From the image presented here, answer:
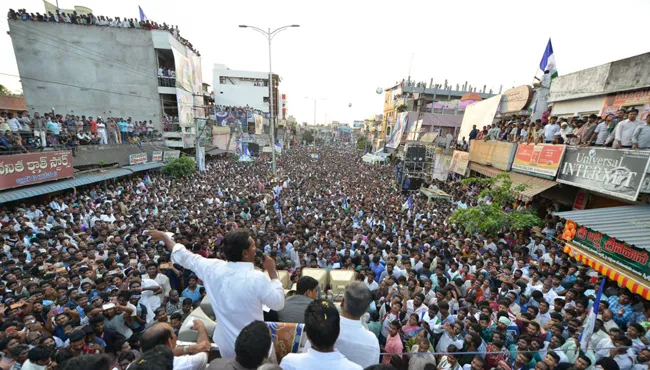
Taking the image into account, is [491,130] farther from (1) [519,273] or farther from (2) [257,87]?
(2) [257,87]

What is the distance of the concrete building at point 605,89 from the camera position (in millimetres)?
8656

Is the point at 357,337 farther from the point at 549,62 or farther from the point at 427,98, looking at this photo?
the point at 427,98

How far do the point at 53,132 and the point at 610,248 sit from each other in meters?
18.8

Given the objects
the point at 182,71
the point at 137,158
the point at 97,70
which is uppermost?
the point at 182,71

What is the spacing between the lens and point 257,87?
55469 millimetres

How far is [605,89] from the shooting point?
9.85 metres

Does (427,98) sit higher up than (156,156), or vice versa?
(427,98)

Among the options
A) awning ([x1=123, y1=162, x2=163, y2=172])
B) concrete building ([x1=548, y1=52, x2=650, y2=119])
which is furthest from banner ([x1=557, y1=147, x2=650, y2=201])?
awning ([x1=123, y1=162, x2=163, y2=172])

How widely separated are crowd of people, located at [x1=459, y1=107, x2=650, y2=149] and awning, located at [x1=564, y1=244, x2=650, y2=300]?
2872 millimetres

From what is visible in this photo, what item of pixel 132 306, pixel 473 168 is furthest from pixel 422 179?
pixel 132 306

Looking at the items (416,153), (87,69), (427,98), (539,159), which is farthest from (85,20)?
(427,98)

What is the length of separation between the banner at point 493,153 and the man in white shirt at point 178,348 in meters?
13.1

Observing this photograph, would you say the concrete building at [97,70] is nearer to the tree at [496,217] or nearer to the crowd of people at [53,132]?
the crowd of people at [53,132]

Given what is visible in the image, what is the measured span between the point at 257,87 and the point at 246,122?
19317 millimetres
